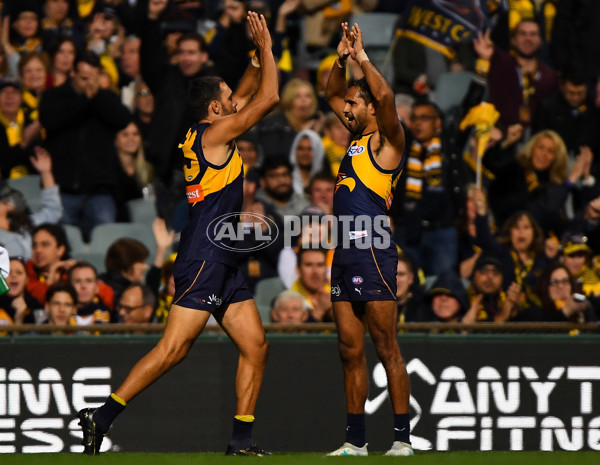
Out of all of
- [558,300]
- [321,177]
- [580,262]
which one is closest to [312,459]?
[558,300]

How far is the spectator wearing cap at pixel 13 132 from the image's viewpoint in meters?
11.9

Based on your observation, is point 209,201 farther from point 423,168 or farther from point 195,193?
point 423,168

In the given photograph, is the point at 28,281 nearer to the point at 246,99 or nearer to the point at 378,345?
the point at 246,99

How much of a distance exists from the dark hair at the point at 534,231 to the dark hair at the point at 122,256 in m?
3.42

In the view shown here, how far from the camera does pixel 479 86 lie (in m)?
12.3

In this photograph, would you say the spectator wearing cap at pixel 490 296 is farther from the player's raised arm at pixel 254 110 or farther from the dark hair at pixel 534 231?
the player's raised arm at pixel 254 110

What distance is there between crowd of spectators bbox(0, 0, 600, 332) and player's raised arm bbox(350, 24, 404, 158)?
2.82 meters

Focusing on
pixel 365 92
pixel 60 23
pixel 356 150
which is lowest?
pixel 356 150

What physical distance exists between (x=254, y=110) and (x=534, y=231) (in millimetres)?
4802

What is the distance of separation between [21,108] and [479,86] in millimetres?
4708

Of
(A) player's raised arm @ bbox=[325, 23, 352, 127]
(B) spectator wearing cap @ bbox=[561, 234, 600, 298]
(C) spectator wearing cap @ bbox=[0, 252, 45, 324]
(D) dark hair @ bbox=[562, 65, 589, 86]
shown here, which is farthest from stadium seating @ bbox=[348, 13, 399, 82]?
(A) player's raised arm @ bbox=[325, 23, 352, 127]

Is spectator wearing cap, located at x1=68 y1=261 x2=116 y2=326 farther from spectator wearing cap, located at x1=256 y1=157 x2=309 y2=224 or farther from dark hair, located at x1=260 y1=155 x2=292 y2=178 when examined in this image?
dark hair, located at x1=260 y1=155 x2=292 y2=178

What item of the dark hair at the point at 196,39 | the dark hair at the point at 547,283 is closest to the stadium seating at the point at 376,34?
the dark hair at the point at 196,39

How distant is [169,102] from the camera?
39.3ft
